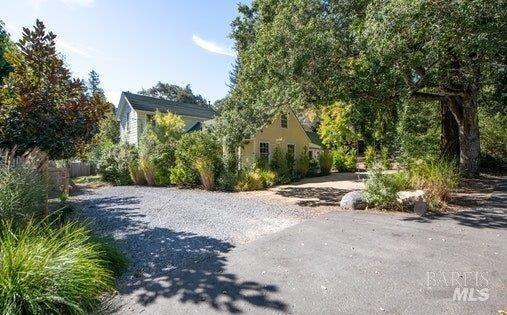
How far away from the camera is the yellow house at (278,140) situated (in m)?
19.1

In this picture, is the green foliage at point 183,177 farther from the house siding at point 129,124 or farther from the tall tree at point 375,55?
the house siding at point 129,124

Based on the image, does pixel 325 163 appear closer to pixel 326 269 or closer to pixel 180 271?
pixel 326 269

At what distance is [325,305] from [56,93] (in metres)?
6.25

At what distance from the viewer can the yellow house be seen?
62.6 feet

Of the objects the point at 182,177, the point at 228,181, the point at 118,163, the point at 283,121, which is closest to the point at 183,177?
the point at 182,177

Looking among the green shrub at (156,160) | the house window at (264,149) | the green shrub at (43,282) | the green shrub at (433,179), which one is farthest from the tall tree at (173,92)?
the green shrub at (43,282)

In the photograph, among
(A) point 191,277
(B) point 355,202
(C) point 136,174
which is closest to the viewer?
(A) point 191,277

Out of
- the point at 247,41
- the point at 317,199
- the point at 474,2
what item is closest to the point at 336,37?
the point at 474,2

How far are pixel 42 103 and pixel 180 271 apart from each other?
4272mm

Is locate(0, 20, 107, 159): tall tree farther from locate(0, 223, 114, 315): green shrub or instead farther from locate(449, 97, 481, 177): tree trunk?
locate(449, 97, 481, 177): tree trunk

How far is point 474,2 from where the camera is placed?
25.2 ft

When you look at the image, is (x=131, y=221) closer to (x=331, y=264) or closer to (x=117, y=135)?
(x=331, y=264)

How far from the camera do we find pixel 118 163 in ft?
60.1

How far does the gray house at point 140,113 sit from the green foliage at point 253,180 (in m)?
11.7
